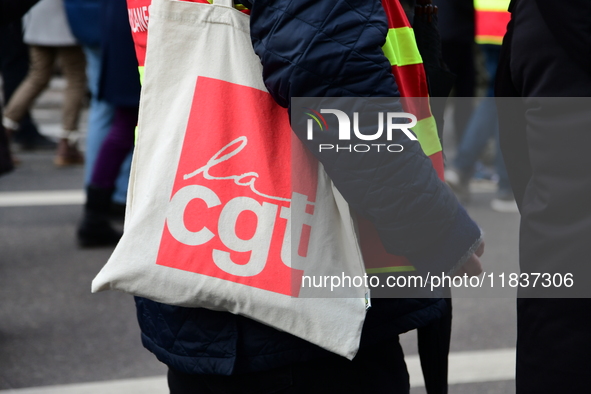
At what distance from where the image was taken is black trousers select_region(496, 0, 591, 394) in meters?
1.46

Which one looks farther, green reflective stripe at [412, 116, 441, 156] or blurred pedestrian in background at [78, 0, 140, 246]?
blurred pedestrian in background at [78, 0, 140, 246]

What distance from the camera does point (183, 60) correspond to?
4.27 ft

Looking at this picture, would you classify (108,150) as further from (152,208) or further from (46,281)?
(152,208)

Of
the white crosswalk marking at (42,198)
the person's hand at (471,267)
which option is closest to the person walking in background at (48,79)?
the white crosswalk marking at (42,198)

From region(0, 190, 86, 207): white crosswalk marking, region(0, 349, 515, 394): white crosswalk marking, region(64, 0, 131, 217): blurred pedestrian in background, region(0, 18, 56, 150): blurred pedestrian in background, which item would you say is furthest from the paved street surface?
region(0, 18, 56, 150): blurred pedestrian in background

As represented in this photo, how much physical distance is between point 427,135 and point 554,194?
28 centimetres

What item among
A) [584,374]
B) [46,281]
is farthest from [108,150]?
[584,374]

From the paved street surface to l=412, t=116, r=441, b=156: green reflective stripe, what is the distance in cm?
167

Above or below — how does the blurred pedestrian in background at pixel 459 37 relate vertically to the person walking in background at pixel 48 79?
above

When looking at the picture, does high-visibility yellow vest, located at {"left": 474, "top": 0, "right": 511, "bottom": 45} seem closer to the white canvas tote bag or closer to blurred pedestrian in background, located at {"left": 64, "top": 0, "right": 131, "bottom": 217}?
blurred pedestrian in background, located at {"left": 64, "top": 0, "right": 131, "bottom": 217}

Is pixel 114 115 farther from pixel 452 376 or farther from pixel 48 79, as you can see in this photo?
pixel 452 376

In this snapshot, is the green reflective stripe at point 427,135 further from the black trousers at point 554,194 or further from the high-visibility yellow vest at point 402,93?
the black trousers at point 554,194

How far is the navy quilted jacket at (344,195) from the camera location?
1.19 m

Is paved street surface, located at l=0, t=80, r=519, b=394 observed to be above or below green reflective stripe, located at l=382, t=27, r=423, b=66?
below
